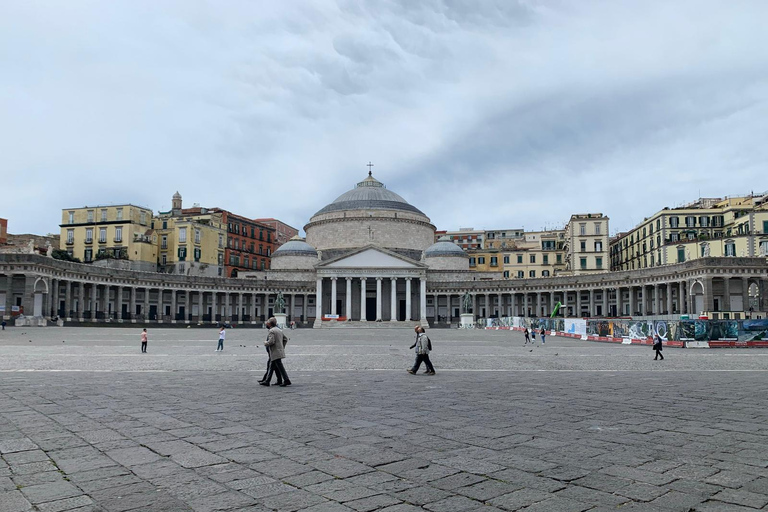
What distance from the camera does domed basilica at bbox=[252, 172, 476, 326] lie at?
78.8m

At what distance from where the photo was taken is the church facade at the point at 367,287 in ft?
196

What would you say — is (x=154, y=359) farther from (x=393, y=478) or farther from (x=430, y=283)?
(x=430, y=283)

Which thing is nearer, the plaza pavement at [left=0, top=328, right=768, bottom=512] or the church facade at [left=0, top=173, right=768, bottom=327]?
the plaza pavement at [left=0, top=328, right=768, bottom=512]

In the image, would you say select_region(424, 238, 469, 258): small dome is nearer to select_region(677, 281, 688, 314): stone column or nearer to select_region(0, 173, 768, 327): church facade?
select_region(0, 173, 768, 327): church facade

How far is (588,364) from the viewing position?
2158 cm

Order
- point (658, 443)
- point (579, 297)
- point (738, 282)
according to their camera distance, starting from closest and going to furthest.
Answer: point (658, 443) → point (738, 282) → point (579, 297)

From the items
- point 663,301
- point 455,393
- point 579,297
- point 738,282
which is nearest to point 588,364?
point 455,393

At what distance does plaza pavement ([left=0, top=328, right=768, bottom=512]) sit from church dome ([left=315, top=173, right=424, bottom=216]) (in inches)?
3080

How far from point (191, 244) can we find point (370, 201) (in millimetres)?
26494

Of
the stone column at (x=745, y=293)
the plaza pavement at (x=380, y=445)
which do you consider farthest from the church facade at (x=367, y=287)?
the plaza pavement at (x=380, y=445)

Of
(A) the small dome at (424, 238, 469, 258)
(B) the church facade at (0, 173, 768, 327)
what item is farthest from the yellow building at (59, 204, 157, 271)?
(A) the small dome at (424, 238, 469, 258)

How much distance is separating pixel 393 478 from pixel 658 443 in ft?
12.1

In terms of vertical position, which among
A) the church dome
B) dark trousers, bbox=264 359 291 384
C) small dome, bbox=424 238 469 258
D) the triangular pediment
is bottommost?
dark trousers, bbox=264 359 291 384

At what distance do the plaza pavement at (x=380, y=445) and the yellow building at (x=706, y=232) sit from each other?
57578 millimetres
